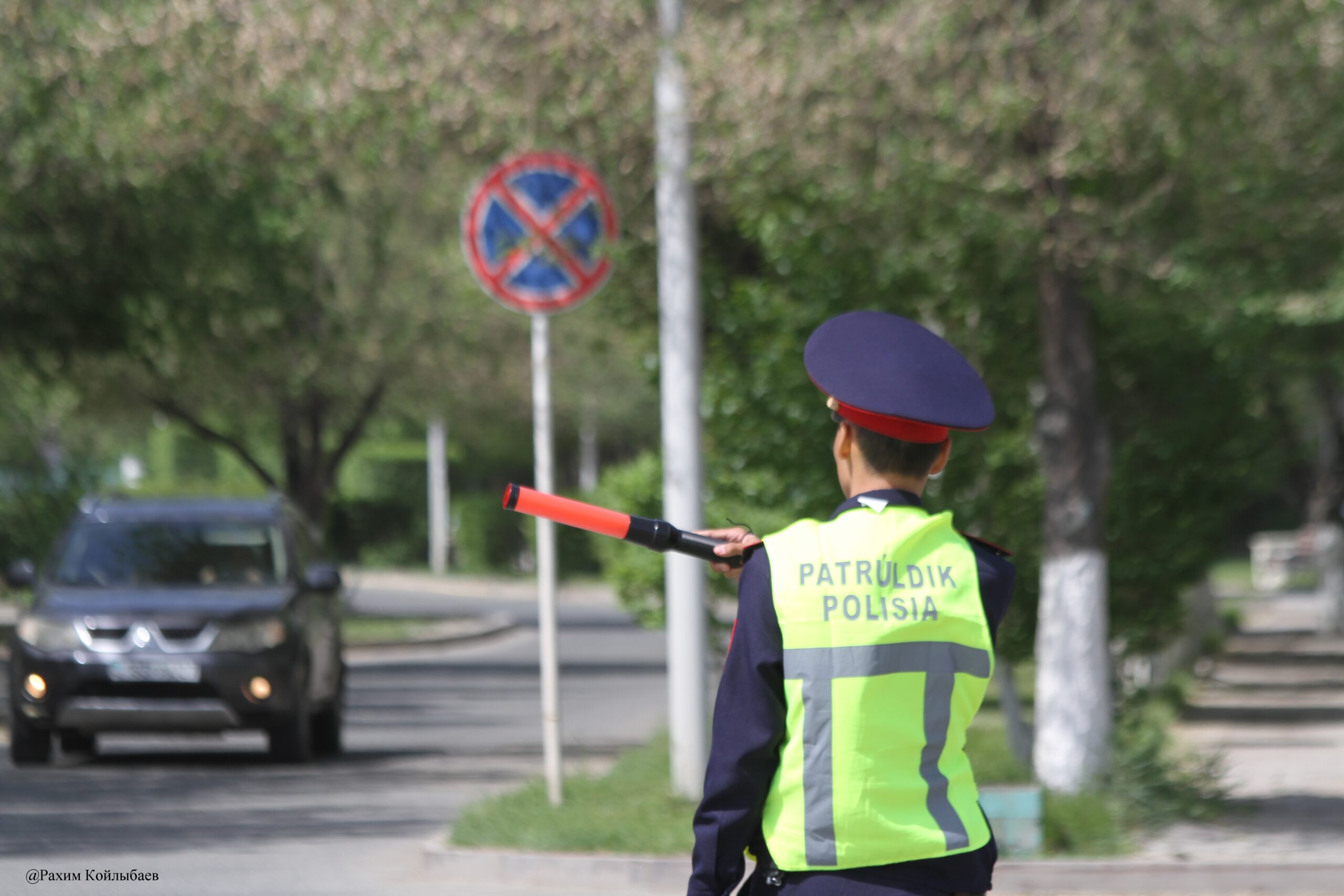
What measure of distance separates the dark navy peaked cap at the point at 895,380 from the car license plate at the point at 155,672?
925cm

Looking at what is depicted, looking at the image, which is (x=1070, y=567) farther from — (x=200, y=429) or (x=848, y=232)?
(x=200, y=429)

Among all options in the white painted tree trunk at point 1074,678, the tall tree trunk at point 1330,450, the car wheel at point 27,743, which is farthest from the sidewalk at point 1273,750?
the car wheel at point 27,743

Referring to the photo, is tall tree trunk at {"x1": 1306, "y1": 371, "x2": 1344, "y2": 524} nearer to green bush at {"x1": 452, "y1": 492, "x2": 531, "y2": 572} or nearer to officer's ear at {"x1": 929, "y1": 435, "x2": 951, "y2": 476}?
green bush at {"x1": 452, "y1": 492, "x2": 531, "y2": 572}

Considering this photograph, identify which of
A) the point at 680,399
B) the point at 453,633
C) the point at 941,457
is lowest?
the point at 453,633

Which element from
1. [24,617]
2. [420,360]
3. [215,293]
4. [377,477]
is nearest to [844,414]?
[24,617]

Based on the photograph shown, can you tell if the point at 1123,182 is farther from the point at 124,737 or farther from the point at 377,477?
the point at 377,477

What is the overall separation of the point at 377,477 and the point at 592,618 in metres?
17.4

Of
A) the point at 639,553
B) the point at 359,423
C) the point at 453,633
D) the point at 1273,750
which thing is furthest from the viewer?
the point at 359,423

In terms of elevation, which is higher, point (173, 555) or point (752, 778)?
point (752, 778)

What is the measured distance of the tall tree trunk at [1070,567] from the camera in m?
9.53

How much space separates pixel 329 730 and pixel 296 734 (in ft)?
3.10

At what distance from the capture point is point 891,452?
300cm

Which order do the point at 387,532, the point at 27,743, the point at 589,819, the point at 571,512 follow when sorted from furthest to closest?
the point at 387,532, the point at 27,743, the point at 589,819, the point at 571,512

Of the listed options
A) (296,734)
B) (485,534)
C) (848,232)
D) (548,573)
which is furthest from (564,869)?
(485,534)
